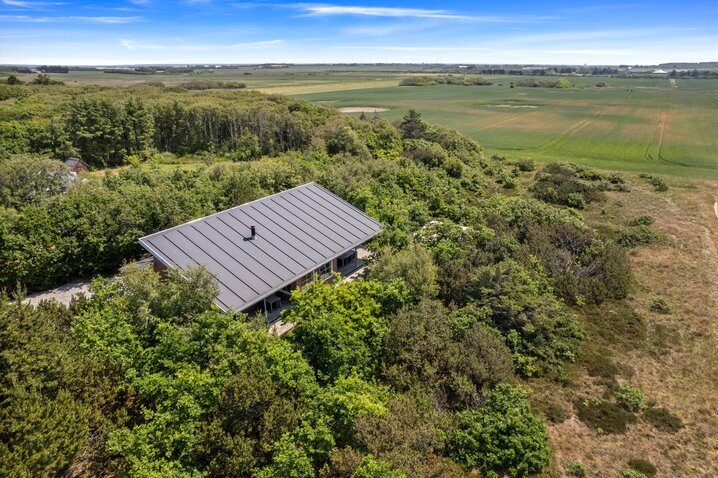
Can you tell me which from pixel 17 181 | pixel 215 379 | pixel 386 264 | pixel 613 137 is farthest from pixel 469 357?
pixel 613 137

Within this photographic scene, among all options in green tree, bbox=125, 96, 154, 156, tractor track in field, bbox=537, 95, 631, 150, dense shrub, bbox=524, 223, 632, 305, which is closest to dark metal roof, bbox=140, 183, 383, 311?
dense shrub, bbox=524, 223, 632, 305

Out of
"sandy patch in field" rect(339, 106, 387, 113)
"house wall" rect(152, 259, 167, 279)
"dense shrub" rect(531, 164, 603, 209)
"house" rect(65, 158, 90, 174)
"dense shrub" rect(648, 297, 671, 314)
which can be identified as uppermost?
"sandy patch in field" rect(339, 106, 387, 113)

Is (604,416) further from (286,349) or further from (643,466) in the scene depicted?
(286,349)

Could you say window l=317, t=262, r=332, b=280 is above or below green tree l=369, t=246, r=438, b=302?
below

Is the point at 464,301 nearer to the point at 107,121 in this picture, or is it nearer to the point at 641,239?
the point at 641,239

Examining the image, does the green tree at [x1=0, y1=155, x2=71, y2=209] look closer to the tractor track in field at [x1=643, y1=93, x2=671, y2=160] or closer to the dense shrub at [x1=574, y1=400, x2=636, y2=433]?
the dense shrub at [x1=574, y1=400, x2=636, y2=433]
